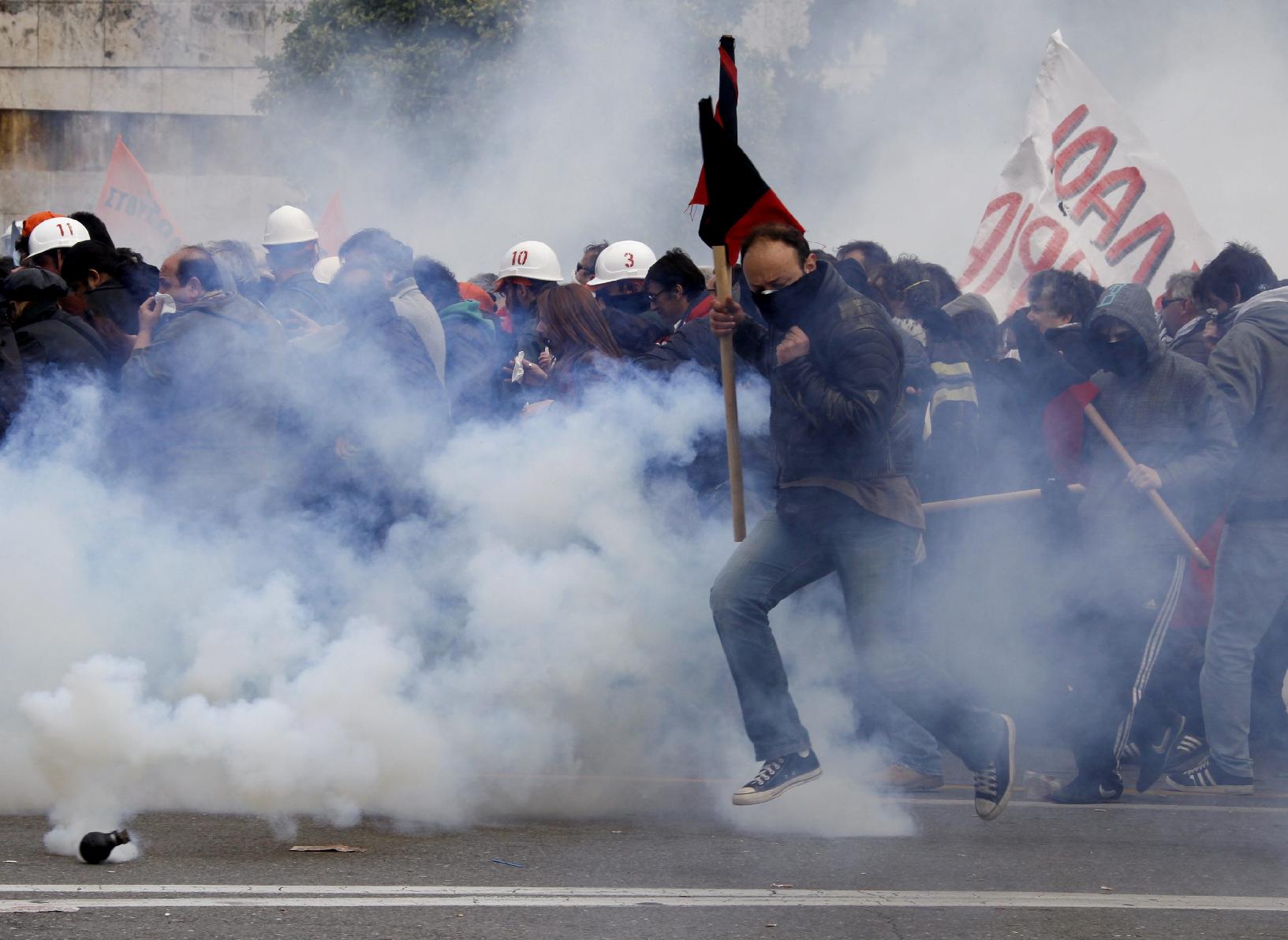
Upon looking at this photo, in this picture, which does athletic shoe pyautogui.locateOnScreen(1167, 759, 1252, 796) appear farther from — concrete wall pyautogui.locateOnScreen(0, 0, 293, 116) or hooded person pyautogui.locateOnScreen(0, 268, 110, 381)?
concrete wall pyautogui.locateOnScreen(0, 0, 293, 116)

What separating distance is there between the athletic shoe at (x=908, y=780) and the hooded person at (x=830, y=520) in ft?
3.19

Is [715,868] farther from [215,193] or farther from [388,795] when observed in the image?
[215,193]

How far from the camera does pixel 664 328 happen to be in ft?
22.1

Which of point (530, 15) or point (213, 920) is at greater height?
point (530, 15)

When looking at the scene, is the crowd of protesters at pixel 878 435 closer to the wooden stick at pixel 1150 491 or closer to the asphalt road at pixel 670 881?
the wooden stick at pixel 1150 491

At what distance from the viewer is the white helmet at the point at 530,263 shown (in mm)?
7531

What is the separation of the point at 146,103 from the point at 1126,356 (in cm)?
2210

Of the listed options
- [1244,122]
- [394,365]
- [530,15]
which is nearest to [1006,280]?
[394,365]

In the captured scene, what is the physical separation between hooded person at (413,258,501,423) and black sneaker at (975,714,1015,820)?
2.25 metres

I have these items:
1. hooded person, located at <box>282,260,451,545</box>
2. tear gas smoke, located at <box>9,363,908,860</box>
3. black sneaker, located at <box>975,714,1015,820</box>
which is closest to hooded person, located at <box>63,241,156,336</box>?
tear gas smoke, located at <box>9,363,908,860</box>

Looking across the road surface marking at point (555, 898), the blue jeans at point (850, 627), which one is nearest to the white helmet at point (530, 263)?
the blue jeans at point (850, 627)

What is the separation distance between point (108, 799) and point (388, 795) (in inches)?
29.8

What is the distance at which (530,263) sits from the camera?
7531 millimetres

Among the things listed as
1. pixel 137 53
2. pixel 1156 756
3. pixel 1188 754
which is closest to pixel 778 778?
pixel 1156 756
